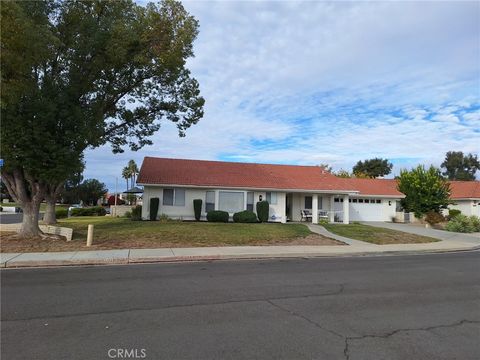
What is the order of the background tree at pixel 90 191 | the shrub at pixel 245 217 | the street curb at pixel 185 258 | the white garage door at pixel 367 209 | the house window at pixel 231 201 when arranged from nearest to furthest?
the street curb at pixel 185 258 → the shrub at pixel 245 217 → the house window at pixel 231 201 → the white garage door at pixel 367 209 → the background tree at pixel 90 191

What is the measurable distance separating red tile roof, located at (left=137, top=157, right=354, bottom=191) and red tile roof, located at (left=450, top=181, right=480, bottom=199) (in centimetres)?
1460

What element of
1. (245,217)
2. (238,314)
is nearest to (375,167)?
(245,217)

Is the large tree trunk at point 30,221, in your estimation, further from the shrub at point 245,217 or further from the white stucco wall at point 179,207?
the shrub at point 245,217

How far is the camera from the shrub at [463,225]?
29.1 meters

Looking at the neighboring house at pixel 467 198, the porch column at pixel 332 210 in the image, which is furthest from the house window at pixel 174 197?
the neighboring house at pixel 467 198

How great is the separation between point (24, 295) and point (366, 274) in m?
7.91

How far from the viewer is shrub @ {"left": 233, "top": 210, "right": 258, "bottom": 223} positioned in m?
28.1

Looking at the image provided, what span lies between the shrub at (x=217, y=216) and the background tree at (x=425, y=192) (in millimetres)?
15772

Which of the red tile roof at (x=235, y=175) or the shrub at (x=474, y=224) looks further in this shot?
the red tile roof at (x=235, y=175)

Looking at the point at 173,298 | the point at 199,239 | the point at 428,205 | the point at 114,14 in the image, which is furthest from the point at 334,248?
the point at 428,205

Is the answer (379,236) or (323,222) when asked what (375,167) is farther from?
(379,236)

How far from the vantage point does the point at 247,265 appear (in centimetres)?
1277
